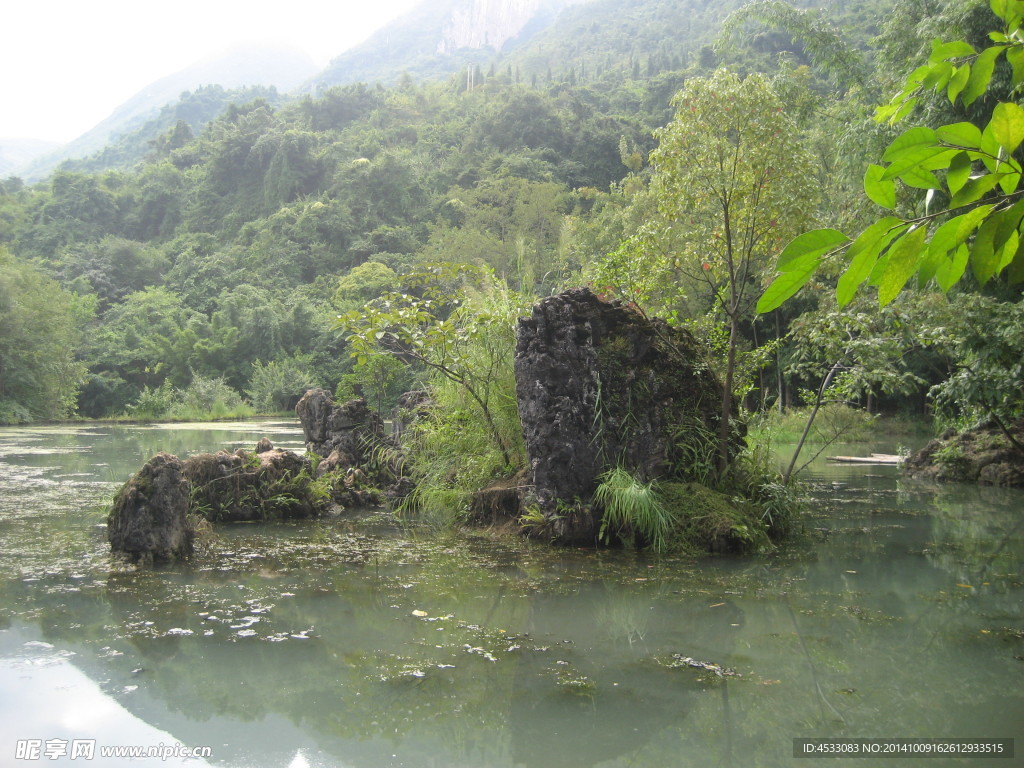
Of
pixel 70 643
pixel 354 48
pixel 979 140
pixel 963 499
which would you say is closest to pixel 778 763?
pixel 979 140

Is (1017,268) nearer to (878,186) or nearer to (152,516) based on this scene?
(878,186)

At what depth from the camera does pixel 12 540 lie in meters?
5.87

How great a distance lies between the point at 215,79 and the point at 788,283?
15483cm

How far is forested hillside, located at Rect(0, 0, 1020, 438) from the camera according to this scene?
22.9 ft

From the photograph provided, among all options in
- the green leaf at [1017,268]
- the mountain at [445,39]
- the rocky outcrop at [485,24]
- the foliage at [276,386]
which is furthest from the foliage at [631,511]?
the rocky outcrop at [485,24]

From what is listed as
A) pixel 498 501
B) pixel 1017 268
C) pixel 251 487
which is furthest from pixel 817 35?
pixel 1017 268

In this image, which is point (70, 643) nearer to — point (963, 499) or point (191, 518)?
point (191, 518)

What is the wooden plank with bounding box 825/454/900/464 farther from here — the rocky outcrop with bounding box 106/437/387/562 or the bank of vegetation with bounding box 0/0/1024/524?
the rocky outcrop with bounding box 106/437/387/562

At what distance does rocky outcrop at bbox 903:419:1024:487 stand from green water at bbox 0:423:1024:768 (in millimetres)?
4619

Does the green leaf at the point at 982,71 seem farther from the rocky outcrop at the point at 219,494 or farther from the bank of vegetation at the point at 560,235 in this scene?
the rocky outcrop at the point at 219,494

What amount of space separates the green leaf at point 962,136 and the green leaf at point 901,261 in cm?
12

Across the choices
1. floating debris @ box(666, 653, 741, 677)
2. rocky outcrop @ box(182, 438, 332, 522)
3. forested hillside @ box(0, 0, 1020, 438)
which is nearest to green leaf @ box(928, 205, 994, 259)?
floating debris @ box(666, 653, 741, 677)

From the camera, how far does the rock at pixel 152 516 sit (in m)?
5.33

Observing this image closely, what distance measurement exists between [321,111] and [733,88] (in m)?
62.2
